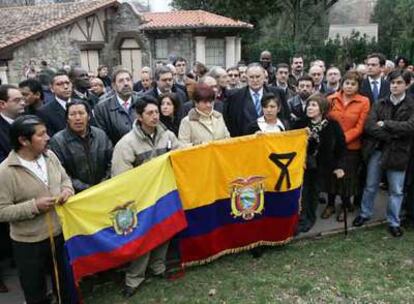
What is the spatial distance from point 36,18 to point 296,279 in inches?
852

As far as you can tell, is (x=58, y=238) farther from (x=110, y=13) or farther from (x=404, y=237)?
(x=110, y=13)

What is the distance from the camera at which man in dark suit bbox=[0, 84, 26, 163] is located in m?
4.64

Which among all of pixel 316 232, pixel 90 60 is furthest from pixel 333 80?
pixel 90 60

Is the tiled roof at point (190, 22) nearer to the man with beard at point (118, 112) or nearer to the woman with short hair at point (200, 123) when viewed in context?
the man with beard at point (118, 112)

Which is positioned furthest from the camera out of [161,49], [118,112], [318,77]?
[161,49]

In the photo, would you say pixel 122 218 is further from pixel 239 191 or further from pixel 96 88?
pixel 96 88

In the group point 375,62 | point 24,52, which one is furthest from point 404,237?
point 24,52

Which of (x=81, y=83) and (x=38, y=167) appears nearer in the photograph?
(x=38, y=167)

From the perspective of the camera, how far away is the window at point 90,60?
75.4 ft

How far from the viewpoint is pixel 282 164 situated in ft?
16.8

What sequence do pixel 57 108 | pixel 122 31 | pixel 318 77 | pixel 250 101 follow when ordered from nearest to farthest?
pixel 57 108 → pixel 250 101 → pixel 318 77 → pixel 122 31

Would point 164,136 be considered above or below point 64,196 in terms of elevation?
above

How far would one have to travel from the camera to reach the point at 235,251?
5176 millimetres

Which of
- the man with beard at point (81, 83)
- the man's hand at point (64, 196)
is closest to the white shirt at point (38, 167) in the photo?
the man's hand at point (64, 196)
